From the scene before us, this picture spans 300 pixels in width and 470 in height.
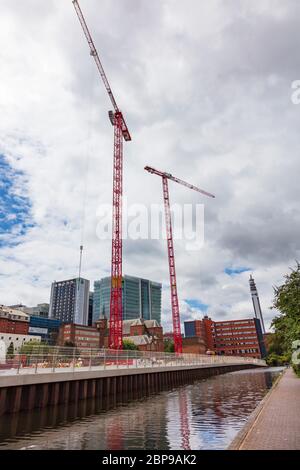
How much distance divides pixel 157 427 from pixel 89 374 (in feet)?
40.2

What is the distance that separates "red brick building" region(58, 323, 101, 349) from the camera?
174 meters

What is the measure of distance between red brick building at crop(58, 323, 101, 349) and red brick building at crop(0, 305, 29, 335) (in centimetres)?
2722

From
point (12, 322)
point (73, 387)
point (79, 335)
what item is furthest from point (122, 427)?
point (79, 335)

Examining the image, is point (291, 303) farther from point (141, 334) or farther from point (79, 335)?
point (79, 335)

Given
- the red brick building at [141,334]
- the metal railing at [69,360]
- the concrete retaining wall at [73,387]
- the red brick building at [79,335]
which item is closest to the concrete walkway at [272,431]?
the concrete retaining wall at [73,387]

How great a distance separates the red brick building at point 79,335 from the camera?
6836 inches

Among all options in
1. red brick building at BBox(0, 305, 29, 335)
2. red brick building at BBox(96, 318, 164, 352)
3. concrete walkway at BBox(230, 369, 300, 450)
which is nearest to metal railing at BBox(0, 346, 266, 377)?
concrete walkway at BBox(230, 369, 300, 450)

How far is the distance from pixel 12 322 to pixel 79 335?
135 feet

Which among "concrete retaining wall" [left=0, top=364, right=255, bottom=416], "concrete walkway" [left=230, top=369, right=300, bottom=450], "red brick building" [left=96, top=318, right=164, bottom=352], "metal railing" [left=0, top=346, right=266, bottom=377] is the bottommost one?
"concrete walkway" [left=230, top=369, right=300, bottom=450]

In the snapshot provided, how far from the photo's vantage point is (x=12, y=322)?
147000mm

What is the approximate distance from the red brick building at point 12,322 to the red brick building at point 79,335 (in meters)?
27.2

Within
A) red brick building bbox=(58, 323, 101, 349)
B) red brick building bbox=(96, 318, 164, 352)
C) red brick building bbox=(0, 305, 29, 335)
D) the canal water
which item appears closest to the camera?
the canal water

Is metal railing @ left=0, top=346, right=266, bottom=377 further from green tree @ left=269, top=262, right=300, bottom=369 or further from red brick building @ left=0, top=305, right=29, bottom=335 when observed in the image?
red brick building @ left=0, top=305, right=29, bottom=335
